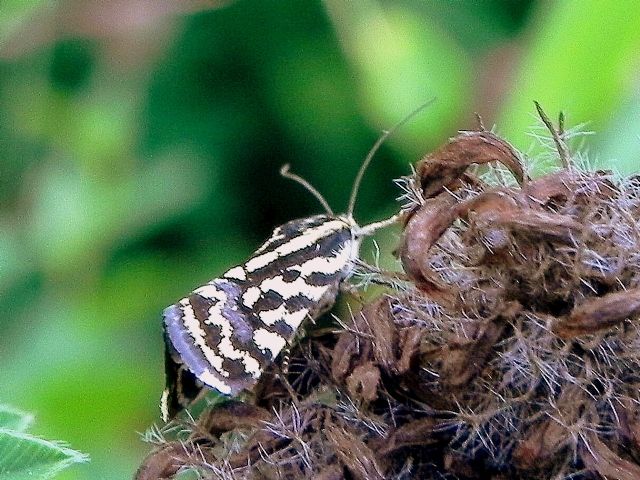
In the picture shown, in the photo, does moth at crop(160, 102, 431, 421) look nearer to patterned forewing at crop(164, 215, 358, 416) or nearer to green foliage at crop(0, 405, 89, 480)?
patterned forewing at crop(164, 215, 358, 416)

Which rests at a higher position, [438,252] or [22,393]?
[438,252]

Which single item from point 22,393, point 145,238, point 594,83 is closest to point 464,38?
point 594,83

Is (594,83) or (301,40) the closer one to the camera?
(594,83)

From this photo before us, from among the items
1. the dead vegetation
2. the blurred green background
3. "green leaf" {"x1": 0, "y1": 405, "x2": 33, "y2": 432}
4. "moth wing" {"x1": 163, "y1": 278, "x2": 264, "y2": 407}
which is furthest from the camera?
the blurred green background

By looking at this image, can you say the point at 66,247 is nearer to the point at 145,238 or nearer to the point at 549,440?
the point at 145,238

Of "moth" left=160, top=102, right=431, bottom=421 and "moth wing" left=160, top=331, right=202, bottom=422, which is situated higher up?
"moth" left=160, top=102, right=431, bottom=421

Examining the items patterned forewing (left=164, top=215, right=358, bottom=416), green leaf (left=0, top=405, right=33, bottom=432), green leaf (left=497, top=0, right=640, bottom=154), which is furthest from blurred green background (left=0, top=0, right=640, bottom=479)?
green leaf (left=0, top=405, right=33, bottom=432)

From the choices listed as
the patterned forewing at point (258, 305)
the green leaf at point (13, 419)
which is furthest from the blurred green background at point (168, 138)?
the green leaf at point (13, 419)

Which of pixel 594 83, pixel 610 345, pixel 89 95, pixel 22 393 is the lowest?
pixel 22 393

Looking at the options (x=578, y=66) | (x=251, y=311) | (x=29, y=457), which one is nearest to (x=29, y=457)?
(x=29, y=457)
